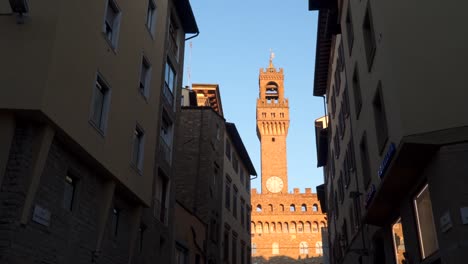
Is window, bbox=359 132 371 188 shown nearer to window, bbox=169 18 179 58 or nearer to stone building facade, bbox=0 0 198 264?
stone building facade, bbox=0 0 198 264

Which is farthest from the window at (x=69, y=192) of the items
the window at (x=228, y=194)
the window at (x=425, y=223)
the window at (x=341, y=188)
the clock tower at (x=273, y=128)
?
the clock tower at (x=273, y=128)

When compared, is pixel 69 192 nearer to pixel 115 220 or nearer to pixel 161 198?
pixel 115 220

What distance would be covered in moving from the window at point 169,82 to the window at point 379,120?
30.6ft

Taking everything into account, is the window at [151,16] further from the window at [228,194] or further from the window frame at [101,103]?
the window at [228,194]

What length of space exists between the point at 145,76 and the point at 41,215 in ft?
28.1

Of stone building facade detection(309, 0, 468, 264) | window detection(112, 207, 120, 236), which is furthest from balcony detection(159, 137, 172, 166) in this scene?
stone building facade detection(309, 0, 468, 264)

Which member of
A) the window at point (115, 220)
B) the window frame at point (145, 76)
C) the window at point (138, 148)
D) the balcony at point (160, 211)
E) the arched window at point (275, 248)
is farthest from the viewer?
the arched window at point (275, 248)

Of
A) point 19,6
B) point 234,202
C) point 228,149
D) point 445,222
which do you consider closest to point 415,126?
point 445,222

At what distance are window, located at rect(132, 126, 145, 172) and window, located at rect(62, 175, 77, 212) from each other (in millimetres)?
3801

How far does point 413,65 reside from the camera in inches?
464

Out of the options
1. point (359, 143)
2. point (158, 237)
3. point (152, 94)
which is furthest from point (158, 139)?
point (359, 143)

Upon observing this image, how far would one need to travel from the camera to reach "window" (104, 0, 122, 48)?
15.2 m

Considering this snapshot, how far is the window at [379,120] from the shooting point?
14016mm

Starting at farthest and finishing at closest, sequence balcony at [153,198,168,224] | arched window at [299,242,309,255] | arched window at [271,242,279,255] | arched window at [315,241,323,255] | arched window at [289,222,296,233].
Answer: arched window at [289,222,296,233], arched window at [271,242,279,255], arched window at [299,242,309,255], arched window at [315,241,323,255], balcony at [153,198,168,224]
